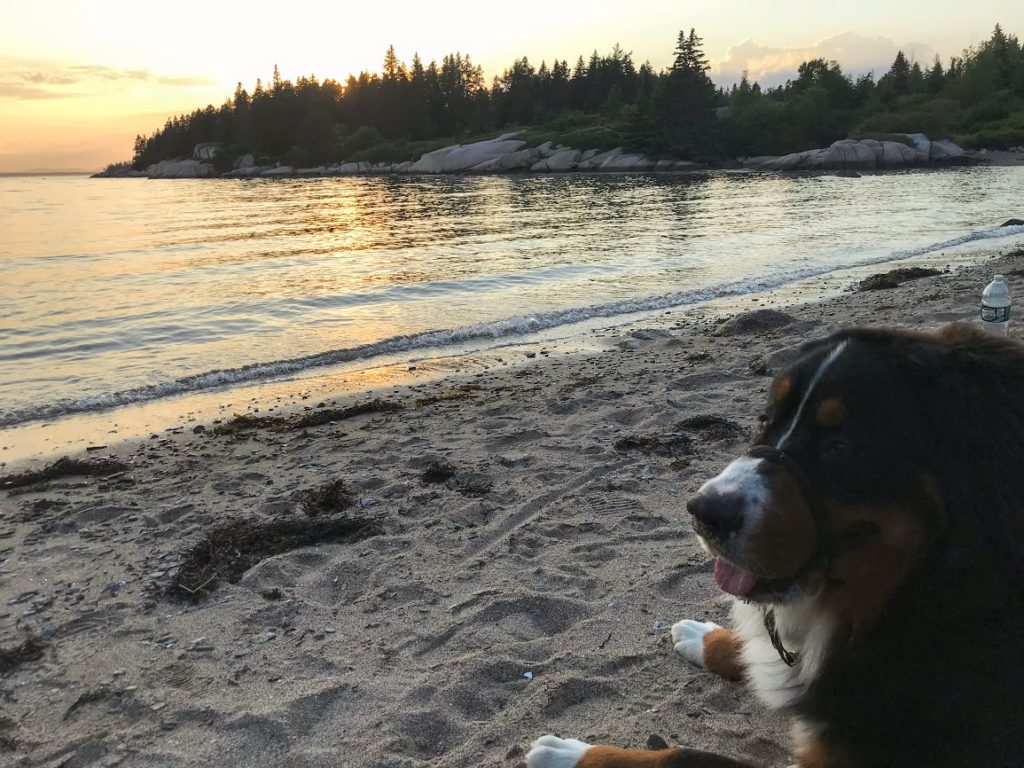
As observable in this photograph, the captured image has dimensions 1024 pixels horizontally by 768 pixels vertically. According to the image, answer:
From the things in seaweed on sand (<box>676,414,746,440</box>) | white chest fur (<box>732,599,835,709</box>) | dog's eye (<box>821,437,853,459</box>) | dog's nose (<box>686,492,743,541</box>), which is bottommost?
seaweed on sand (<box>676,414,746,440</box>)

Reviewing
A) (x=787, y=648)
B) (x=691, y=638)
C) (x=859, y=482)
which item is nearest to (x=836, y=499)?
(x=859, y=482)

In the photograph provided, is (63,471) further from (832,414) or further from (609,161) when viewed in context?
(609,161)

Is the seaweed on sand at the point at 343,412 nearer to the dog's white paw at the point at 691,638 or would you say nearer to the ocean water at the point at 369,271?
the ocean water at the point at 369,271

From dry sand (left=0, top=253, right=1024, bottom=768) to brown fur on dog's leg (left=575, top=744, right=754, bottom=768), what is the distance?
32 cm

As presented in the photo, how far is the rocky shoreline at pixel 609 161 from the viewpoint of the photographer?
67.1 m

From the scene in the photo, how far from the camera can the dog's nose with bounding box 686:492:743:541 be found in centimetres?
229

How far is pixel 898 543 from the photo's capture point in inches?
88.1

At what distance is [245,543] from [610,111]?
112402 mm

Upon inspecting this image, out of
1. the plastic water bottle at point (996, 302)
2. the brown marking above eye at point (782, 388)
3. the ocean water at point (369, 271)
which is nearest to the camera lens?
the brown marking above eye at point (782, 388)

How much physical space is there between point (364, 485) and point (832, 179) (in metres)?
55.4

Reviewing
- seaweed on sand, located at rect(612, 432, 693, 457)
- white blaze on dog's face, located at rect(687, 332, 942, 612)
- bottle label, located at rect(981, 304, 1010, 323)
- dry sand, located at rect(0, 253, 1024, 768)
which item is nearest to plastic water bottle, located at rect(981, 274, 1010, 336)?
bottle label, located at rect(981, 304, 1010, 323)

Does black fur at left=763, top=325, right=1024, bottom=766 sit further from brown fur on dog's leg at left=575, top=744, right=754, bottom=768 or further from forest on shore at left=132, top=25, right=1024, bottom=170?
forest on shore at left=132, top=25, right=1024, bottom=170

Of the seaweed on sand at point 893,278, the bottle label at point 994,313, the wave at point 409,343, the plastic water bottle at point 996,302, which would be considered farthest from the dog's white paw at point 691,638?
the seaweed on sand at point 893,278

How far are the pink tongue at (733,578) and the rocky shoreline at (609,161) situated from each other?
238 ft
